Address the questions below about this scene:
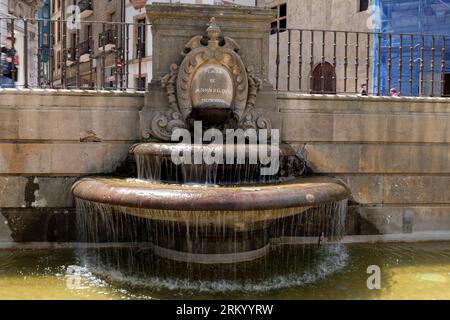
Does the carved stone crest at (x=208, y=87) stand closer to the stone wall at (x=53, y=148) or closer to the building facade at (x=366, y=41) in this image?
the stone wall at (x=53, y=148)

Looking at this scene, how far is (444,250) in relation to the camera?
21.2ft

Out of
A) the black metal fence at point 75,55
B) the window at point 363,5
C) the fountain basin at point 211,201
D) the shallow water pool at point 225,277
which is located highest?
the window at point 363,5

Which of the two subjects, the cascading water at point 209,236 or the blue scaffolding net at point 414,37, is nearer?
the cascading water at point 209,236

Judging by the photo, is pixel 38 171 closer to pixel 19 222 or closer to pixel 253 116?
pixel 19 222

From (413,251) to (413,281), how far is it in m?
1.36

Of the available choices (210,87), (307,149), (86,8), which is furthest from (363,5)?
(86,8)

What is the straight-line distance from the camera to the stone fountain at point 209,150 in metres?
5.07

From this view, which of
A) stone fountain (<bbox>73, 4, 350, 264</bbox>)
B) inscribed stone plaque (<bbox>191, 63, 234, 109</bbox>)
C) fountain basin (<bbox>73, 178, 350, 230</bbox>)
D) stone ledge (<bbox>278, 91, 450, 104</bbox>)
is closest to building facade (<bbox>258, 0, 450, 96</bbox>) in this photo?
stone ledge (<bbox>278, 91, 450, 104</bbox>)

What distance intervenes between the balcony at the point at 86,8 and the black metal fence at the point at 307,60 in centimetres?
145

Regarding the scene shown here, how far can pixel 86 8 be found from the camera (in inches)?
1198

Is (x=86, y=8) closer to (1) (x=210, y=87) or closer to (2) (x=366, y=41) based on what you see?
(2) (x=366, y=41)

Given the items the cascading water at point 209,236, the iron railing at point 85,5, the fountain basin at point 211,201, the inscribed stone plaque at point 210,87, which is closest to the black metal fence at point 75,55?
the inscribed stone plaque at point 210,87

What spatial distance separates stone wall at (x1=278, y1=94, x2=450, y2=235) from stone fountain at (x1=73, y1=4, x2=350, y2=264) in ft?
1.41
